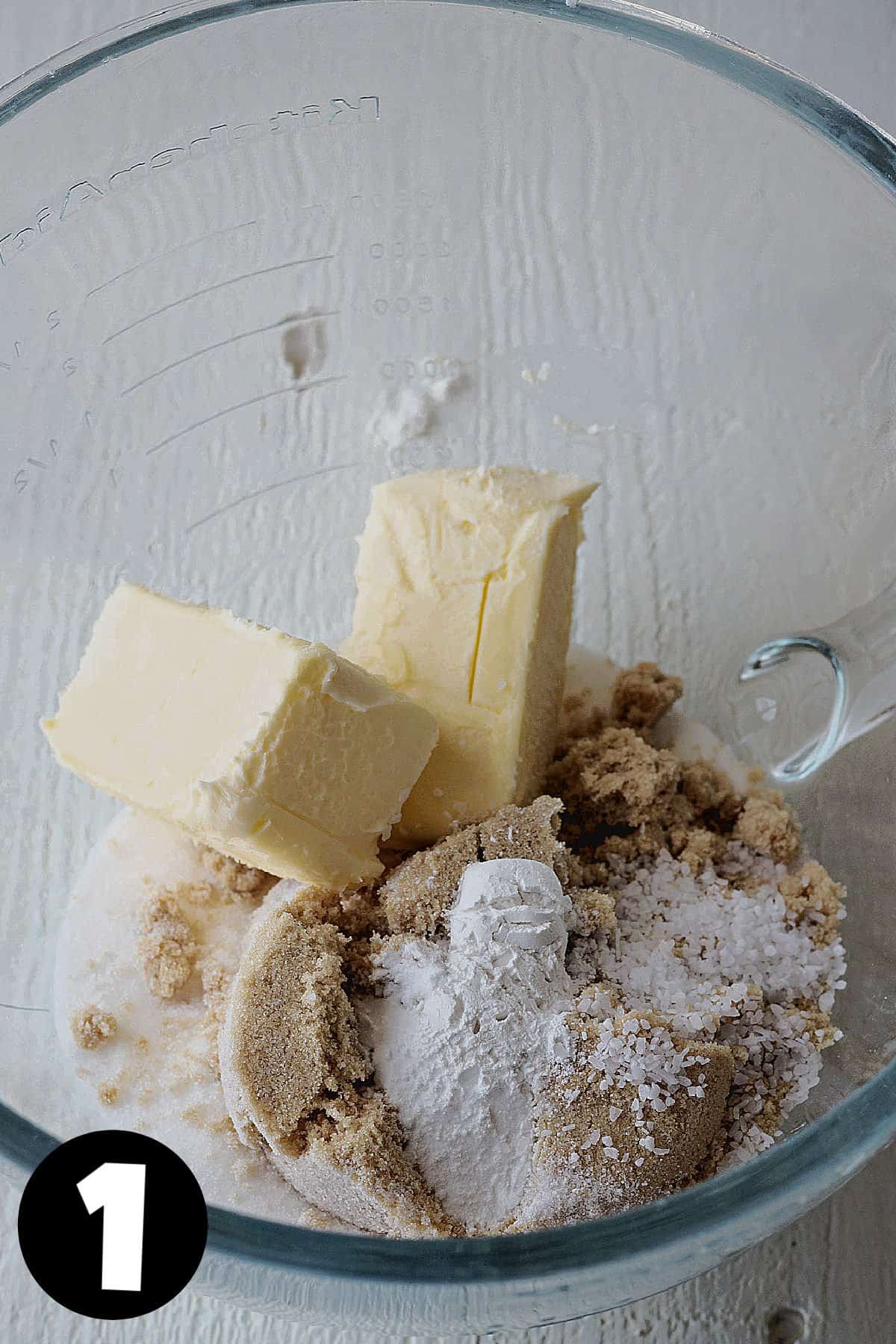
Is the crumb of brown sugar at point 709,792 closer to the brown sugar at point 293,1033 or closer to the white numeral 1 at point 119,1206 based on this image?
the brown sugar at point 293,1033

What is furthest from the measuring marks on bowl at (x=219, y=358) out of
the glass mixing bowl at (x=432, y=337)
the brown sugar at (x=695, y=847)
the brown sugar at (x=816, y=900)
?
the brown sugar at (x=816, y=900)

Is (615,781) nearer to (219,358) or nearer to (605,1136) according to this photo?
(605,1136)

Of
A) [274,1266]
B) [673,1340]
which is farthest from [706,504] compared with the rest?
[274,1266]

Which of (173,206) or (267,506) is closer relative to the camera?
(173,206)

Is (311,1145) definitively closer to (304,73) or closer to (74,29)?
(304,73)

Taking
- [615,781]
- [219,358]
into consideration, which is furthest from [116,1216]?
[219,358]

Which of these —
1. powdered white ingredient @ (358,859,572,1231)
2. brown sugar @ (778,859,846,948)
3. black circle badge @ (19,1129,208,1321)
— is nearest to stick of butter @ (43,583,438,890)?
powdered white ingredient @ (358,859,572,1231)
